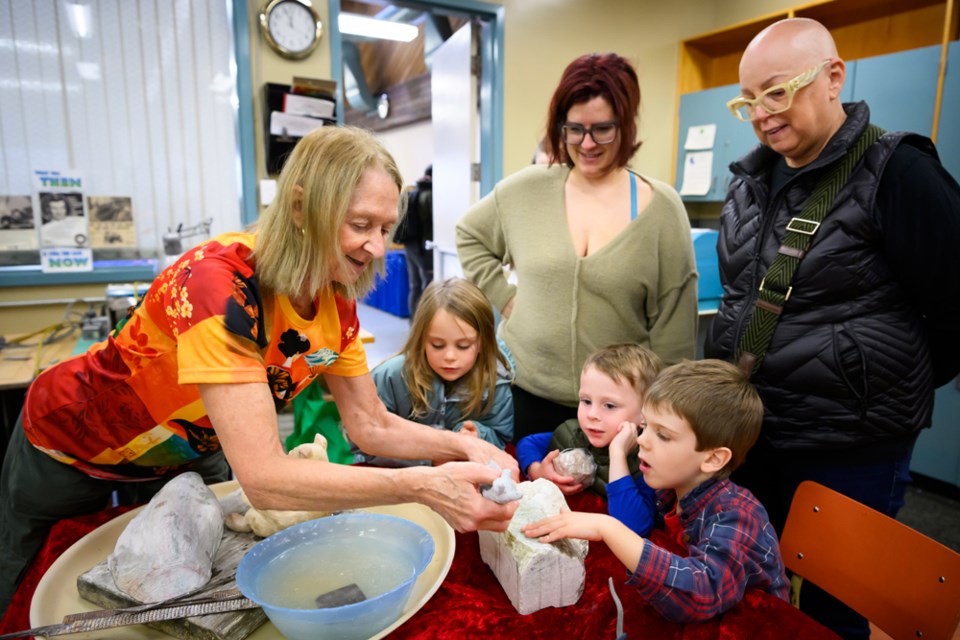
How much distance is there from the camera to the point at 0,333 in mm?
3051

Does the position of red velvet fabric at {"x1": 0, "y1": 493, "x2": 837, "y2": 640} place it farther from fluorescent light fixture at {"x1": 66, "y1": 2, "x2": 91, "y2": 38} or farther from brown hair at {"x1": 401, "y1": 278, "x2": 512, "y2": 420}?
fluorescent light fixture at {"x1": 66, "y1": 2, "x2": 91, "y2": 38}

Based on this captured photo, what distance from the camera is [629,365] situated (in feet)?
4.90

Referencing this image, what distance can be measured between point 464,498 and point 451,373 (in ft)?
2.69

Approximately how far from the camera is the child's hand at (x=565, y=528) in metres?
0.95

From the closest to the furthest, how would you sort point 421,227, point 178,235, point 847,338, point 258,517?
1. point 258,517
2. point 847,338
3. point 178,235
4. point 421,227

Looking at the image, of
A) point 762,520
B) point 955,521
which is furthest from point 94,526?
point 955,521

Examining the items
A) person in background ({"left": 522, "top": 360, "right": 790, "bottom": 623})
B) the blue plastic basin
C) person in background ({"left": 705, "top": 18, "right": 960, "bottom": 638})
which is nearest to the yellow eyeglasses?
person in background ({"left": 705, "top": 18, "right": 960, "bottom": 638})

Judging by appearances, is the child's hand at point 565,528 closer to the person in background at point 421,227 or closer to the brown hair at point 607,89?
the brown hair at point 607,89

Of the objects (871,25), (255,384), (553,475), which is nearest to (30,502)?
(255,384)

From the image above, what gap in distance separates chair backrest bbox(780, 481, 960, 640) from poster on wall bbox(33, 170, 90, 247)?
340 cm

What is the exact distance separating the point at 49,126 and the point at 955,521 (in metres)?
4.86

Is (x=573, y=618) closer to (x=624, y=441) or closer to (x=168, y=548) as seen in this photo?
(x=624, y=441)

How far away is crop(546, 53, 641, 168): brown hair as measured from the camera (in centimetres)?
164

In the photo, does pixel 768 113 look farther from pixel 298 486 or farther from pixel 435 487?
pixel 298 486
